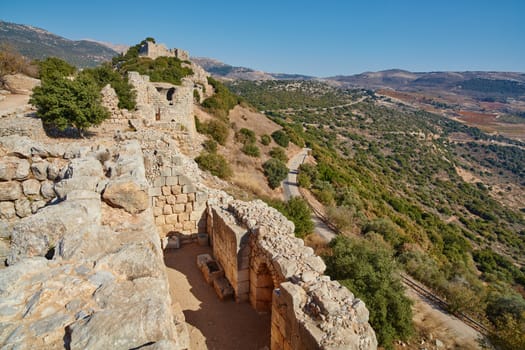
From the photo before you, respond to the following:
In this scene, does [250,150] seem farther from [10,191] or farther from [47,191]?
[10,191]

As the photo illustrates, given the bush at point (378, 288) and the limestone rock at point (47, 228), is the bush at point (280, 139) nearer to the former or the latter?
the bush at point (378, 288)

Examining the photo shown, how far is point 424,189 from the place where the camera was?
51906 mm

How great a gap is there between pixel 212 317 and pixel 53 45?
4897 inches

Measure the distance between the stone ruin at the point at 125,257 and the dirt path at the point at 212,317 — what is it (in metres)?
0.31

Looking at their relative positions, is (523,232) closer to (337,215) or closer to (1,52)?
(337,215)

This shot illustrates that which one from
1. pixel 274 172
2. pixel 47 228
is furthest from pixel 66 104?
pixel 274 172

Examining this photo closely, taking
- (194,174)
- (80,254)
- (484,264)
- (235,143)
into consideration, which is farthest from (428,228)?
(80,254)

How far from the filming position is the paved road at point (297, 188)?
704 inches

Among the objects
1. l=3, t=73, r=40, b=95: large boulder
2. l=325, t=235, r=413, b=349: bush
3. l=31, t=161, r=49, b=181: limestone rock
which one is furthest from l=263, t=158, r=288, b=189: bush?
l=31, t=161, r=49, b=181: limestone rock

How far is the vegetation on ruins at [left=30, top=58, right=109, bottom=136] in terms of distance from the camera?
11.0m

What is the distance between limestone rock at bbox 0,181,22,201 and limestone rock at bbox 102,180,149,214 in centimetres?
188

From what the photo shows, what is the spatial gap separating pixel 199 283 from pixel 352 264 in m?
4.72

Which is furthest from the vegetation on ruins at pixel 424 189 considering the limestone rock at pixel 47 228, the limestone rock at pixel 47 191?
the limestone rock at pixel 47 191

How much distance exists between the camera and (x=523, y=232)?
4631cm
